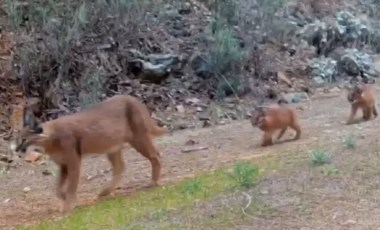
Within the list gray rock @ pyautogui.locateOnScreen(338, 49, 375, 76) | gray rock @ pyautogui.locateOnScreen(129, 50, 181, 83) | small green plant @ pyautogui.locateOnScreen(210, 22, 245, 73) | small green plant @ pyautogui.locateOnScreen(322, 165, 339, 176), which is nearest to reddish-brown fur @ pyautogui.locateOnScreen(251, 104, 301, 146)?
small green plant @ pyautogui.locateOnScreen(322, 165, 339, 176)

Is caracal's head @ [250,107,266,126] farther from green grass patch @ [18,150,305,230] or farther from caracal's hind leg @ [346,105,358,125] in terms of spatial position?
green grass patch @ [18,150,305,230]

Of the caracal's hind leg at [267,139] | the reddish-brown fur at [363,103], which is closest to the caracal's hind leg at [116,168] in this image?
the caracal's hind leg at [267,139]

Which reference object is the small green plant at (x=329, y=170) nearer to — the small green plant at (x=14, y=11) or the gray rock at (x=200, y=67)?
the small green plant at (x=14, y=11)

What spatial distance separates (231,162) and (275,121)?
133cm

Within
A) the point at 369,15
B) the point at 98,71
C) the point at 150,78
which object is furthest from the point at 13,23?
the point at 369,15

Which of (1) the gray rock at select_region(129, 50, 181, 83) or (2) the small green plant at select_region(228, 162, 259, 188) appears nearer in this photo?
(2) the small green plant at select_region(228, 162, 259, 188)

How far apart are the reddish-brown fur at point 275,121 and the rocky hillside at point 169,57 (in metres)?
2.11

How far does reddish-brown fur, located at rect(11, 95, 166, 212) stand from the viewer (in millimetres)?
8961

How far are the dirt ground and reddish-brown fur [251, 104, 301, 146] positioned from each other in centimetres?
22

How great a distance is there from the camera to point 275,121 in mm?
11703

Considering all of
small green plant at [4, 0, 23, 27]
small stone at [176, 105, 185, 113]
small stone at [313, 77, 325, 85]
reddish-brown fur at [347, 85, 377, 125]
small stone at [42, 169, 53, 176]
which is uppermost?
small green plant at [4, 0, 23, 27]

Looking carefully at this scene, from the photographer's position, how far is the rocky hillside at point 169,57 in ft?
45.1

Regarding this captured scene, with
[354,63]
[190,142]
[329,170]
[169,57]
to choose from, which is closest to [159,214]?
[329,170]

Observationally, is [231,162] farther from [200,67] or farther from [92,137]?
[200,67]
